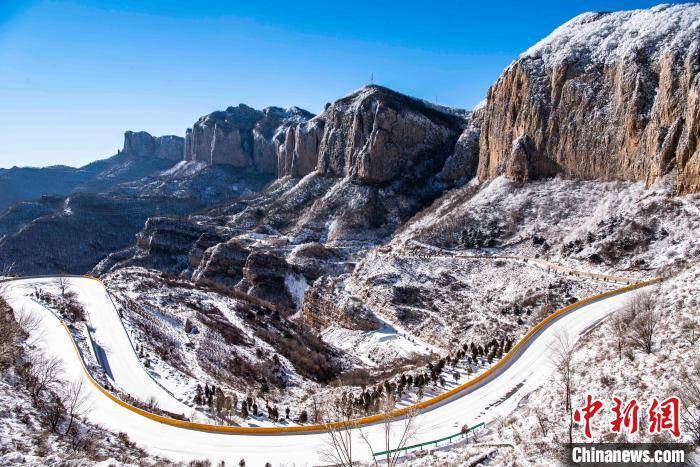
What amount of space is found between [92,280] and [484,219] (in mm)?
55617

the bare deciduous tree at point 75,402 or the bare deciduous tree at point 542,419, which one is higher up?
the bare deciduous tree at point 542,419

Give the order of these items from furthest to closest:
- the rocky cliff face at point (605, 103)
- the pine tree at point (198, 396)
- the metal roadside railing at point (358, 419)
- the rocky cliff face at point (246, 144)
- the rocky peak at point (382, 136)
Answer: the rocky cliff face at point (246, 144) → the rocky peak at point (382, 136) → the rocky cliff face at point (605, 103) → the pine tree at point (198, 396) → the metal roadside railing at point (358, 419)

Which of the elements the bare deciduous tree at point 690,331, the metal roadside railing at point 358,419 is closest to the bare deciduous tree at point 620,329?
the bare deciduous tree at point 690,331

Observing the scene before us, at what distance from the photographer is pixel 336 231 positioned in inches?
3681

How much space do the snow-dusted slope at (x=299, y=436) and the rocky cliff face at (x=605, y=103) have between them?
36.6 metres

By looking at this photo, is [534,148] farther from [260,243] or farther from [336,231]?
[260,243]

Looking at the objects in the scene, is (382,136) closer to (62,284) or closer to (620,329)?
(62,284)

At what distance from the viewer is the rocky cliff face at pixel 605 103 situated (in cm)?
5388

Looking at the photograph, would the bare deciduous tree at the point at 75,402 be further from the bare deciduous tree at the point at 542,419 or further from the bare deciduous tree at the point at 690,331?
the bare deciduous tree at the point at 690,331

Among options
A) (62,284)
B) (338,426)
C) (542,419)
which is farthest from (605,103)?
(62,284)

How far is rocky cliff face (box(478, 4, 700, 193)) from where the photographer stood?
53.9 meters

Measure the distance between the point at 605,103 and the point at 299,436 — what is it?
67.1 meters

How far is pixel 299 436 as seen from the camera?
21.9 metres

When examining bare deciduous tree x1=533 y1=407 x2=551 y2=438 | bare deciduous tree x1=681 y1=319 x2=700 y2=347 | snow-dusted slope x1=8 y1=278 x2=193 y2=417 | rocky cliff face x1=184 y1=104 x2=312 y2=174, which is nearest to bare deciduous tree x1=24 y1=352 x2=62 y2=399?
snow-dusted slope x1=8 y1=278 x2=193 y2=417
